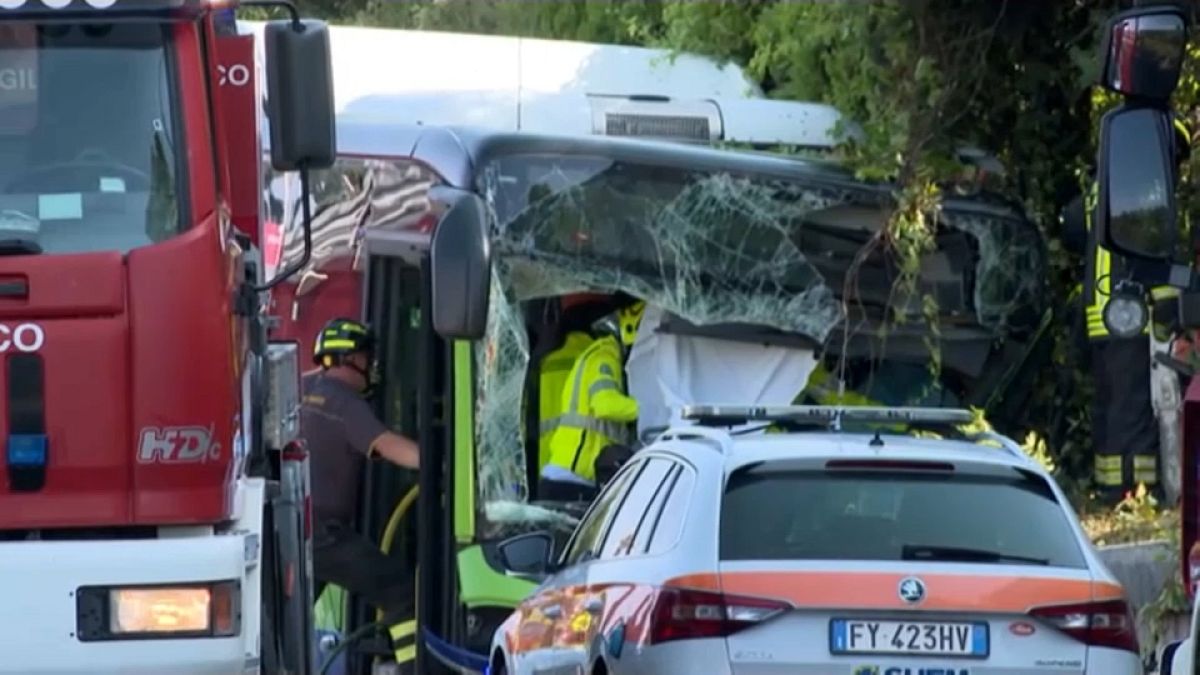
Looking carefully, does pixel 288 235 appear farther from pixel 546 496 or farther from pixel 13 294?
pixel 13 294

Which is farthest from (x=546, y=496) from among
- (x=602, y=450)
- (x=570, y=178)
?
(x=570, y=178)

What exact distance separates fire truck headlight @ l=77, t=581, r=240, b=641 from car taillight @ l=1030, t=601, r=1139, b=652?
250cm

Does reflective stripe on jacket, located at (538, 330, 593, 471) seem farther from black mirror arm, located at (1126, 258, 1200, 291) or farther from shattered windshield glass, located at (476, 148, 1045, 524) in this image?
black mirror arm, located at (1126, 258, 1200, 291)

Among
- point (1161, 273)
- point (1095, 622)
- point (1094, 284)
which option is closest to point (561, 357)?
point (1094, 284)

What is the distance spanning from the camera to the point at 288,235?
11742 mm

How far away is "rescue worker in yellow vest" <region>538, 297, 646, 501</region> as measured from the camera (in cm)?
1231

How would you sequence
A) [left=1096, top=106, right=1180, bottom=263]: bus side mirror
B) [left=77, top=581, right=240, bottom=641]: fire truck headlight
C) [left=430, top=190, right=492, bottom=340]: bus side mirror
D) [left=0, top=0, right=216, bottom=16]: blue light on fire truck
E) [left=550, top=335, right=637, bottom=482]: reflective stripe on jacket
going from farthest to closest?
[left=550, top=335, right=637, bottom=482]: reflective stripe on jacket
[left=430, top=190, right=492, bottom=340]: bus side mirror
[left=0, top=0, right=216, bottom=16]: blue light on fire truck
[left=77, top=581, right=240, bottom=641]: fire truck headlight
[left=1096, top=106, right=1180, bottom=263]: bus side mirror

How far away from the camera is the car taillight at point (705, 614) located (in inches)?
313

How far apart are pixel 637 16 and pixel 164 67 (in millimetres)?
14802

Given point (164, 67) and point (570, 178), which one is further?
point (570, 178)

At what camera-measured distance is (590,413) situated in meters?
12.3

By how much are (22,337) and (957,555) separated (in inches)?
118

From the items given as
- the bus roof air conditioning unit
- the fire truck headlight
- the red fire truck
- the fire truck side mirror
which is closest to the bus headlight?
the fire truck side mirror

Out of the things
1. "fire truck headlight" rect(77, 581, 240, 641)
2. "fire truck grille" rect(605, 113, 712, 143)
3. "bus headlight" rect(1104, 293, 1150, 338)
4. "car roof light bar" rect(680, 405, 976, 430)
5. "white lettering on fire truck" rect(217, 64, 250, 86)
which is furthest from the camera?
"fire truck grille" rect(605, 113, 712, 143)
